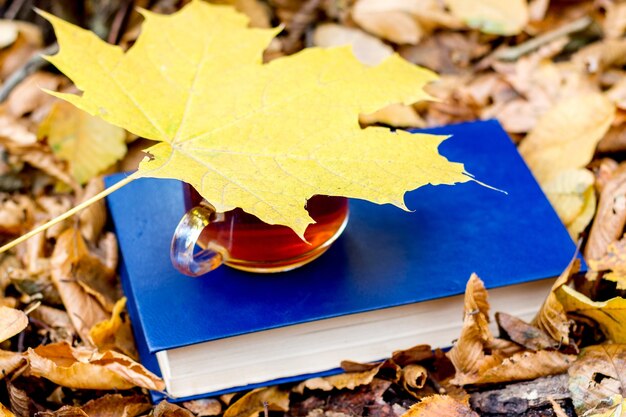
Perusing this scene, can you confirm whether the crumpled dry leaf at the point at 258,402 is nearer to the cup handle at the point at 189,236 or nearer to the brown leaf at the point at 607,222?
the cup handle at the point at 189,236

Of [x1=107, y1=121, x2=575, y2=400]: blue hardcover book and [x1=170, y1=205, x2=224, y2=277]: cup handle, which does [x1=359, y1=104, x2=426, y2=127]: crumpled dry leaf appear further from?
[x1=170, y1=205, x2=224, y2=277]: cup handle

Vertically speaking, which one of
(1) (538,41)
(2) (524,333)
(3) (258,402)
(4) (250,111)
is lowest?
(3) (258,402)

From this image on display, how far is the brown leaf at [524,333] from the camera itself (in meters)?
1.10

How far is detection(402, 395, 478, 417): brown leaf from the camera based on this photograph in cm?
97

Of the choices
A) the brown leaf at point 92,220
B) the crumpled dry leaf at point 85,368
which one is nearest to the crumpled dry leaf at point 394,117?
the brown leaf at point 92,220

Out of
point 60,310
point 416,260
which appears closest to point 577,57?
point 416,260

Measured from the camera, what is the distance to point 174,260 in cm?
105

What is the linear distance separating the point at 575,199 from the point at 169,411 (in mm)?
729

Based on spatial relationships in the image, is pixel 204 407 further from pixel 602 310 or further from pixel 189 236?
pixel 602 310

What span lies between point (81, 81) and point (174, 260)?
0.27m

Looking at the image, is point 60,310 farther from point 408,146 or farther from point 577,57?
point 577,57

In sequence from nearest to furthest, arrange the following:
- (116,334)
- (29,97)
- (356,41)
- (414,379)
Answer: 1. (414,379)
2. (116,334)
3. (29,97)
4. (356,41)

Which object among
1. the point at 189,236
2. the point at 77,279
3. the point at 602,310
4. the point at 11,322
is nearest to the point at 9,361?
the point at 11,322

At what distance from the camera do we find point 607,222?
4.10 feet
